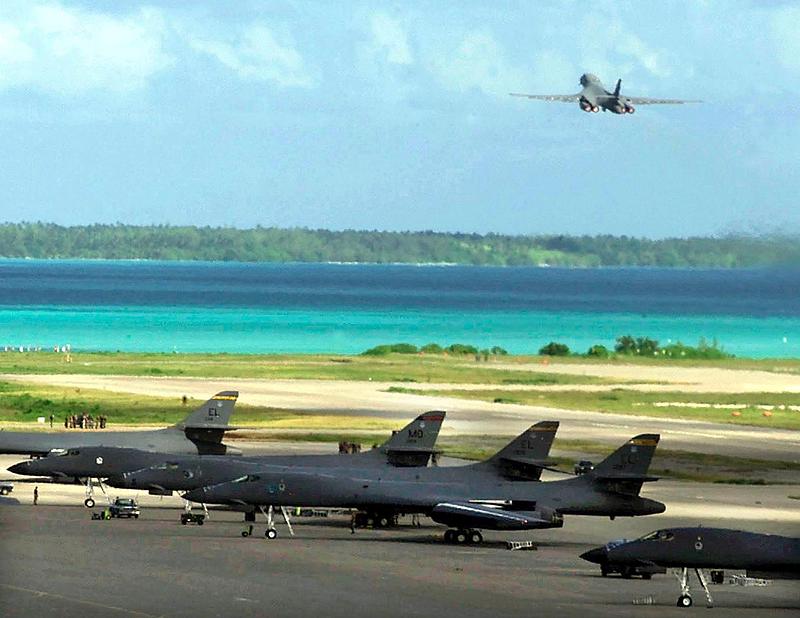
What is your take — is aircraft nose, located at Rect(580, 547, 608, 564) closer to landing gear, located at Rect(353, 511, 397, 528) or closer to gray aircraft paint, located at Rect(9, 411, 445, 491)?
landing gear, located at Rect(353, 511, 397, 528)

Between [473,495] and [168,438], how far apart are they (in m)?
26.7

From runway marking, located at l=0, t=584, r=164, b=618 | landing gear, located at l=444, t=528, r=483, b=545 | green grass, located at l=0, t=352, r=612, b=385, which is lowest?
runway marking, located at l=0, t=584, r=164, b=618

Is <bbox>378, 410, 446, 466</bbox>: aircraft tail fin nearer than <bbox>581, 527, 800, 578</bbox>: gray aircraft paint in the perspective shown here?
No

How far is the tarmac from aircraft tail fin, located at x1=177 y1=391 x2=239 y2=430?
35.8 feet

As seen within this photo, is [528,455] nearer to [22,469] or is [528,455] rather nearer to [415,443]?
[415,443]

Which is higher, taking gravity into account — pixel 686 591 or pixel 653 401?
pixel 653 401

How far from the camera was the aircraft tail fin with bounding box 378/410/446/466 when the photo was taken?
94.1 metres

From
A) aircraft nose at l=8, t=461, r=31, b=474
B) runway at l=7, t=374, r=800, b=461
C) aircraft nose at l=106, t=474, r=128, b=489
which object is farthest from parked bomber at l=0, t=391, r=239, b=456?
runway at l=7, t=374, r=800, b=461

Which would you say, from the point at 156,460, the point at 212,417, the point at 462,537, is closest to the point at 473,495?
the point at 462,537

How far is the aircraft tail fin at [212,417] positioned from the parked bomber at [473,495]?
21.4 m

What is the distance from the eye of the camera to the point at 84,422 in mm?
130875

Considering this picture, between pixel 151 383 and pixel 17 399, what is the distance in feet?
77.5

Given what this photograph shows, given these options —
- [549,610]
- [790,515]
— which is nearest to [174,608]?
[549,610]

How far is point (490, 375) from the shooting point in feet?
622
